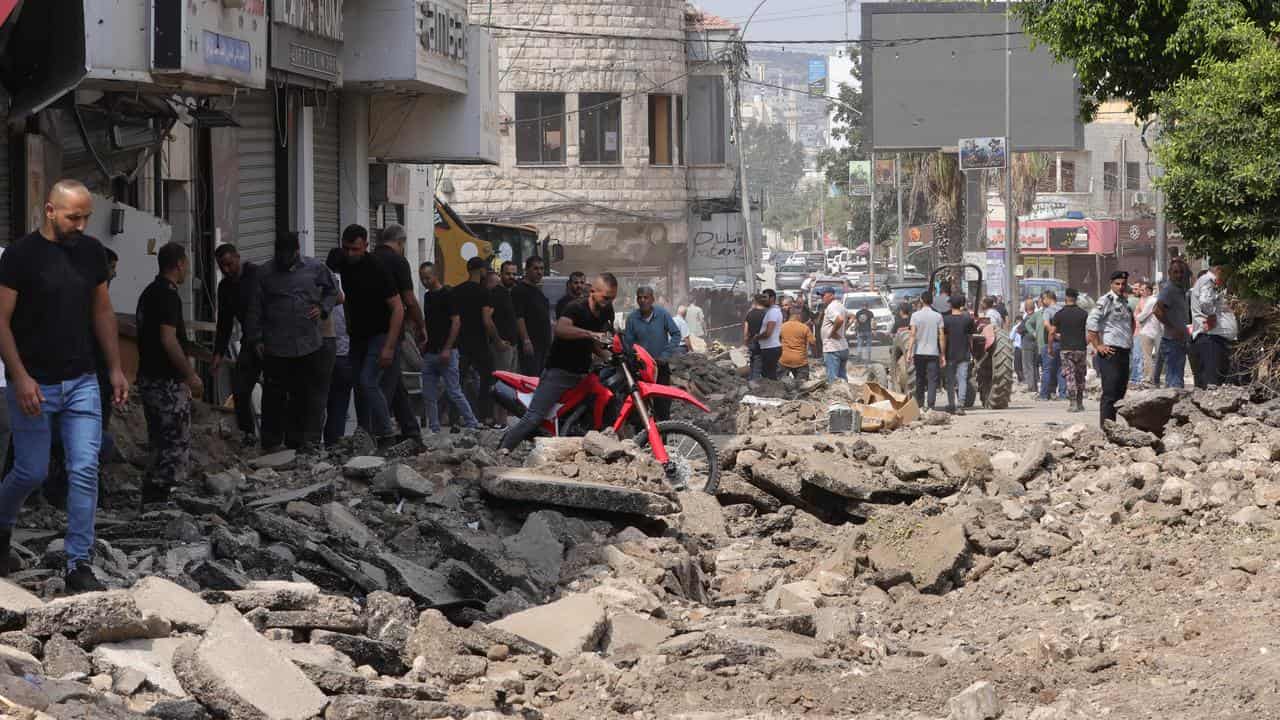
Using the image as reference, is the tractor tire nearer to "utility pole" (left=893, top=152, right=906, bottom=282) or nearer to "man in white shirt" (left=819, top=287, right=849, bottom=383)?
"man in white shirt" (left=819, top=287, right=849, bottom=383)

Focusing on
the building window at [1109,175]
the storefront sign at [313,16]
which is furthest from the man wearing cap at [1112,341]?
the building window at [1109,175]

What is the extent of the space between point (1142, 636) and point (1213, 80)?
30.5 ft

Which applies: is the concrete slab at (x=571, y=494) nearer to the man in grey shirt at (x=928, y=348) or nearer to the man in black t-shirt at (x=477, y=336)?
the man in black t-shirt at (x=477, y=336)

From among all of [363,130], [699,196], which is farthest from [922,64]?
[363,130]

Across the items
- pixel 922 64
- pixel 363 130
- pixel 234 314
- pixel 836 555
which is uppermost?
pixel 922 64

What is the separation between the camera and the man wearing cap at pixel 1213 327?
16.0 m

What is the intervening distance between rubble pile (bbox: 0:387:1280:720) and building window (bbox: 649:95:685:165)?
30.5m

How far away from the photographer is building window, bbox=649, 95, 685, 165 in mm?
43281

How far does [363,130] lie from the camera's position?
20531 mm

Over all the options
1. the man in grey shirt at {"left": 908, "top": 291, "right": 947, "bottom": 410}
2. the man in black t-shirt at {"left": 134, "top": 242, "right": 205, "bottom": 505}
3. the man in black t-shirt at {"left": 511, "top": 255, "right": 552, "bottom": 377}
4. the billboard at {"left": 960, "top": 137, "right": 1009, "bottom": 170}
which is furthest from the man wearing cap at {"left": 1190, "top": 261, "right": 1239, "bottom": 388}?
the billboard at {"left": 960, "top": 137, "right": 1009, "bottom": 170}

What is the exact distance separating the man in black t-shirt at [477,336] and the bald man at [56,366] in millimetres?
8406

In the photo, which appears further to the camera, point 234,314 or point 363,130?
point 363,130

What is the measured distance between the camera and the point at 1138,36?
1927 centimetres

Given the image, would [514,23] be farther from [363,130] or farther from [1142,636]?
[1142,636]
